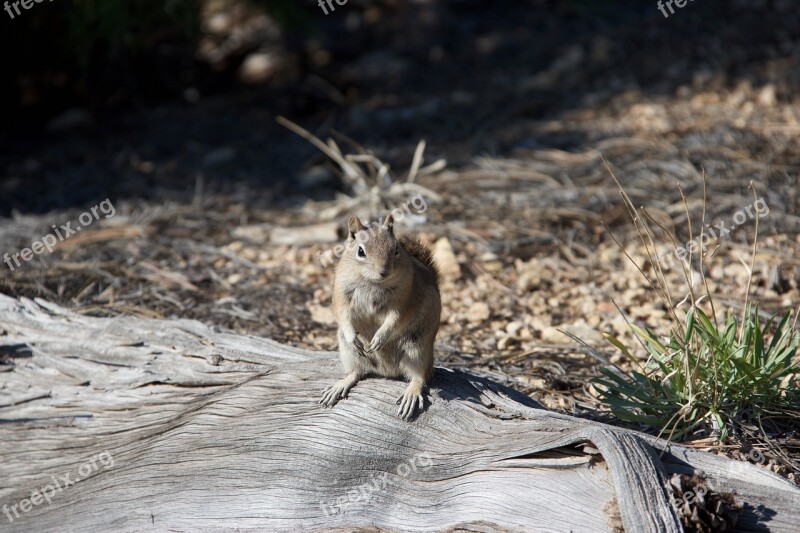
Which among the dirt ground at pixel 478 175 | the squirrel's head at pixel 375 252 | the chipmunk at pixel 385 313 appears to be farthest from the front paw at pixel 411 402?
the dirt ground at pixel 478 175

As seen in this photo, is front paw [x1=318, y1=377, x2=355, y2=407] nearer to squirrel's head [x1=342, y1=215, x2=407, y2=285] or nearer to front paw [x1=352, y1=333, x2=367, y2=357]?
front paw [x1=352, y1=333, x2=367, y2=357]

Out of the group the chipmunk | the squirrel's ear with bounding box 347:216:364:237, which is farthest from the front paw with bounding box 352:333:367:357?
the squirrel's ear with bounding box 347:216:364:237

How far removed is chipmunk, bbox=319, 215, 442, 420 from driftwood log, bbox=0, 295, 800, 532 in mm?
80

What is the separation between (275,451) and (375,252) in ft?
3.07

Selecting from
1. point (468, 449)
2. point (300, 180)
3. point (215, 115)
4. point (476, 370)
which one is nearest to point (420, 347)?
point (468, 449)

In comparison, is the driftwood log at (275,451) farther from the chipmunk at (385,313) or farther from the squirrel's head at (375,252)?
the squirrel's head at (375,252)

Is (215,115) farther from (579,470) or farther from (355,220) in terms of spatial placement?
(579,470)

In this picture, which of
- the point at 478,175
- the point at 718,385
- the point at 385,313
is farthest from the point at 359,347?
the point at 478,175

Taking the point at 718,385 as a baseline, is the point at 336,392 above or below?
above

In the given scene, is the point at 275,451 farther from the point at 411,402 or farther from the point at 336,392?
the point at 411,402

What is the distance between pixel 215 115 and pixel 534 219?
3.95m

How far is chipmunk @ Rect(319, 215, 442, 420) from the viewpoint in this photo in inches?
131

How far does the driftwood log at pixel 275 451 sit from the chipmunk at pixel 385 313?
0.08 metres

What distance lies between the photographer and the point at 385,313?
11.3 feet
